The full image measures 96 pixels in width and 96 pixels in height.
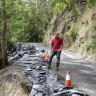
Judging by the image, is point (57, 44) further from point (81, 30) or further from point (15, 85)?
point (81, 30)

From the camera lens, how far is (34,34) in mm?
45250

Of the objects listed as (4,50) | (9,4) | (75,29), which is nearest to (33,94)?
(4,50)

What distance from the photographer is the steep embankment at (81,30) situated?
11.8m

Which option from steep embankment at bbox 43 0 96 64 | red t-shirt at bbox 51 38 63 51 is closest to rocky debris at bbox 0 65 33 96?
red t-shirt at bbox 51 38 63 51

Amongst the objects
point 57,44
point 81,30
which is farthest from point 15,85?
point 81,30

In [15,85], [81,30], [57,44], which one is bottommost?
[15,85]

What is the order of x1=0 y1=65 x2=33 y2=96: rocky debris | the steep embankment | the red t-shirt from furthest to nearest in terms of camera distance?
the steep embankment
the red t-shirt
x1=0 y1=65 x2=33 y2=96: rocky debris

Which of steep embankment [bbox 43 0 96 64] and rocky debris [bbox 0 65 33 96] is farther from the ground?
steep embankment [bbox 43 0 96 64]

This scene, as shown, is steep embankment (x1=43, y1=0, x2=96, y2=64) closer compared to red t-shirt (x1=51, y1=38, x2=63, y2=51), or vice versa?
red t-shirt (x1=51, y1=38, x2=63, y2=51)

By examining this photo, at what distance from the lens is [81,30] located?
1644cm

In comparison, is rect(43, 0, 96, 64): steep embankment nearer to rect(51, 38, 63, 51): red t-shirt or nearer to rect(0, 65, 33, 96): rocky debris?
rect(51, 38, 63, 51): red t-shirt

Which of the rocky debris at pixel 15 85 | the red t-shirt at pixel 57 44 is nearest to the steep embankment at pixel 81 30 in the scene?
the red t-shirt at pixel 57 44

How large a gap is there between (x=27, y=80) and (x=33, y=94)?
155cm

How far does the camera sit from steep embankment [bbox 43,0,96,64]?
11.8 meters
